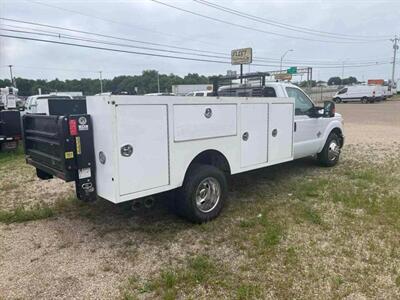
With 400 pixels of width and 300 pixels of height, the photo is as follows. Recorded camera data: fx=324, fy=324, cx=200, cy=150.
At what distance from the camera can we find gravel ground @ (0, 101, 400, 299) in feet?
9.85

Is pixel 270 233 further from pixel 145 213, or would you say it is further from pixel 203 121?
pixel 145 213

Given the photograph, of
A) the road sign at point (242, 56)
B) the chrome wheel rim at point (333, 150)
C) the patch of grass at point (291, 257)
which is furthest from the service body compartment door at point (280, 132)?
the road sign at point (242, 56)

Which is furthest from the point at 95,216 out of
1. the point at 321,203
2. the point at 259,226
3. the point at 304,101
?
the point at 304,101

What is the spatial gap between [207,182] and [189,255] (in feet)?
3.46

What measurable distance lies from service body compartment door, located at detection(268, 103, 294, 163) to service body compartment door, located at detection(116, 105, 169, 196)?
7.05ft

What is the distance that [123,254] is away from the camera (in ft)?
12.0

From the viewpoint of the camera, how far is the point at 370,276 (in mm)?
3137

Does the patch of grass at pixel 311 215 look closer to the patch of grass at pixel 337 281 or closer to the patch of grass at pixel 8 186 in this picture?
the patch of grass at pixel 337 281

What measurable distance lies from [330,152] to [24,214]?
621 cm

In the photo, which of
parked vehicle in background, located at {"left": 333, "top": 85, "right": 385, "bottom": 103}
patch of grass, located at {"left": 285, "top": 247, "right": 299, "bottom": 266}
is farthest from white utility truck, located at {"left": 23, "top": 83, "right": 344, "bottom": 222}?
parked vehicle in background, located at {"left": 333, "top": 85, "right": 385, "bottom": 103}

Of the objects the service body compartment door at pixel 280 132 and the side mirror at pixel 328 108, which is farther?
the side mirror at pixel 328 108

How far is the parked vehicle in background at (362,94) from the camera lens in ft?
141

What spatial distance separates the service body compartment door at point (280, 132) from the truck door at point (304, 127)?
632 mm

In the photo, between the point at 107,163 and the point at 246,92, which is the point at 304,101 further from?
the point at 107,163
